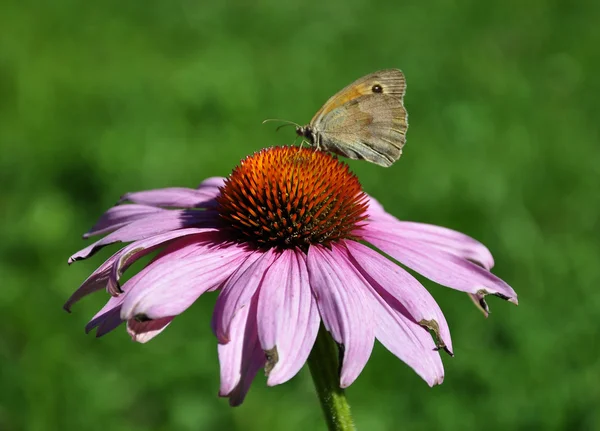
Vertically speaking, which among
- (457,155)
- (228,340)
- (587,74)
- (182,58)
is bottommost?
(228,340)

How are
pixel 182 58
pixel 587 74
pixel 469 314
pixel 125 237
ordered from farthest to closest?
pixel 182 58, pixel 587 74, pixel 469 314, pixel 125 237

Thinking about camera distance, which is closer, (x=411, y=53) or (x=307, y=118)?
(x=307, y=118)

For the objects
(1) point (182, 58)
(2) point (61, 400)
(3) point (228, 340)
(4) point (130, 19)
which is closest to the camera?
(3) point (228, 340)

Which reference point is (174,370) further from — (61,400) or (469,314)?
(469,314)

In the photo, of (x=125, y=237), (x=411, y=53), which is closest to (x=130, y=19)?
(x=411, y=53)

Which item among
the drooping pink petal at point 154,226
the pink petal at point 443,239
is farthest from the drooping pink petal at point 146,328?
the pink petal at point 443,239
